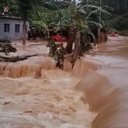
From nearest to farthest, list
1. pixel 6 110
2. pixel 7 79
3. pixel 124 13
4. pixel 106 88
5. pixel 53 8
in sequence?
1. pixel 6 110
2. pixel 106 88
3. pixel 7 79
4. pixel 53 8
5. pixel 124 13

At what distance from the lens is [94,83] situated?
40.6ft

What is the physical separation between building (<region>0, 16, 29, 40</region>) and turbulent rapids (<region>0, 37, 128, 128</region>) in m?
11.9

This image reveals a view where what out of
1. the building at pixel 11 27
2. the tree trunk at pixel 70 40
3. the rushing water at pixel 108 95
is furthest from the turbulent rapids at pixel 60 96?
the building at pixel 11 27

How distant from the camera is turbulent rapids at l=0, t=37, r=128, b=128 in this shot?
912cm

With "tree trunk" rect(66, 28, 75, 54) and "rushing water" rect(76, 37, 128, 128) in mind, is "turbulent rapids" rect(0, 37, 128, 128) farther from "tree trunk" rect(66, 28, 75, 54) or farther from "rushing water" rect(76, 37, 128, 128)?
"tree trunk" rect(66, 28, 75, 54)

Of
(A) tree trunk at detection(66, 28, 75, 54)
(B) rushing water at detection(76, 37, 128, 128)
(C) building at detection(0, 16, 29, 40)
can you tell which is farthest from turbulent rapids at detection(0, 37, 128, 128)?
(C) building at detection(0, 16, 29, 40)

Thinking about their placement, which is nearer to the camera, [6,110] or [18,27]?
[6,110]

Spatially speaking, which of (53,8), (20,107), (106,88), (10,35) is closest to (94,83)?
(106,88)

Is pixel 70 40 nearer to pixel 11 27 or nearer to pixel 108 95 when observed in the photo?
pixel 108 95

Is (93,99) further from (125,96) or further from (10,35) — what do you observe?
(10,35)

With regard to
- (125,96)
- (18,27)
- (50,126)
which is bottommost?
(50,126)

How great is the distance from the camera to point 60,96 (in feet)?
39.9

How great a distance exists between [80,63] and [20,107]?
6568 mm

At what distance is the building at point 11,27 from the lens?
2789 cm
